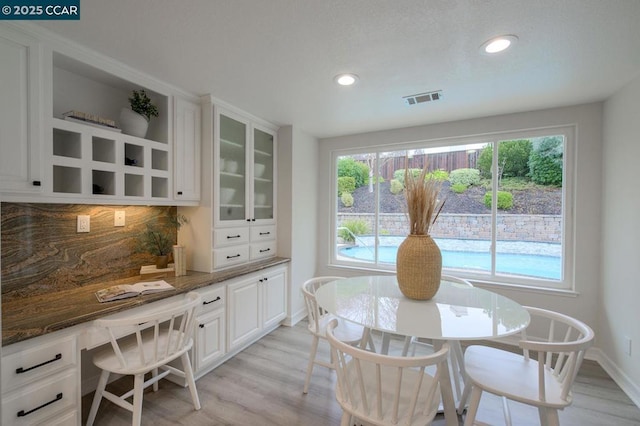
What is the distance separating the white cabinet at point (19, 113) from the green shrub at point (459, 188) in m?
3.61

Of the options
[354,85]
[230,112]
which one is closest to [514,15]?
[354,85]

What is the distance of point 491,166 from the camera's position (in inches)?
121

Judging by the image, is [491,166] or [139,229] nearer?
[139,229]

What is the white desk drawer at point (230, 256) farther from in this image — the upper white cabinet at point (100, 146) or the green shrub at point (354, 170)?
the green shrub at point (354, 170)

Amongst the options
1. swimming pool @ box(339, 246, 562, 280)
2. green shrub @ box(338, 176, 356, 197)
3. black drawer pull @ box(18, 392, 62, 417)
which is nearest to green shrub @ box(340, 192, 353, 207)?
green shrub @ box(338, 176, 356, 197)

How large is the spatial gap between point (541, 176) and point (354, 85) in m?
2.24

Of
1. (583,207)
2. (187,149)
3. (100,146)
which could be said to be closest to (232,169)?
(187,149)

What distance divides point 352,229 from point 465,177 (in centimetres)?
153

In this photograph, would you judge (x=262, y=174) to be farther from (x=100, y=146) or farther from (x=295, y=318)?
(x=295, y=318)

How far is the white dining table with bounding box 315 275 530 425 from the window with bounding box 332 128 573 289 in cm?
121

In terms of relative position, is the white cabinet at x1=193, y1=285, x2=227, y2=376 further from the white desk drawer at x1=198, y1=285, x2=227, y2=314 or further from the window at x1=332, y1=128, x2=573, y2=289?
the window at x1=332, y1=128, x2=573, y2=289

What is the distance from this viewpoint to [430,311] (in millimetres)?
1608

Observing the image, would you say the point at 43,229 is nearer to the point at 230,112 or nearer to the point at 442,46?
the point at 230,112

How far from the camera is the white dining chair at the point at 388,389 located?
3.67 feet
